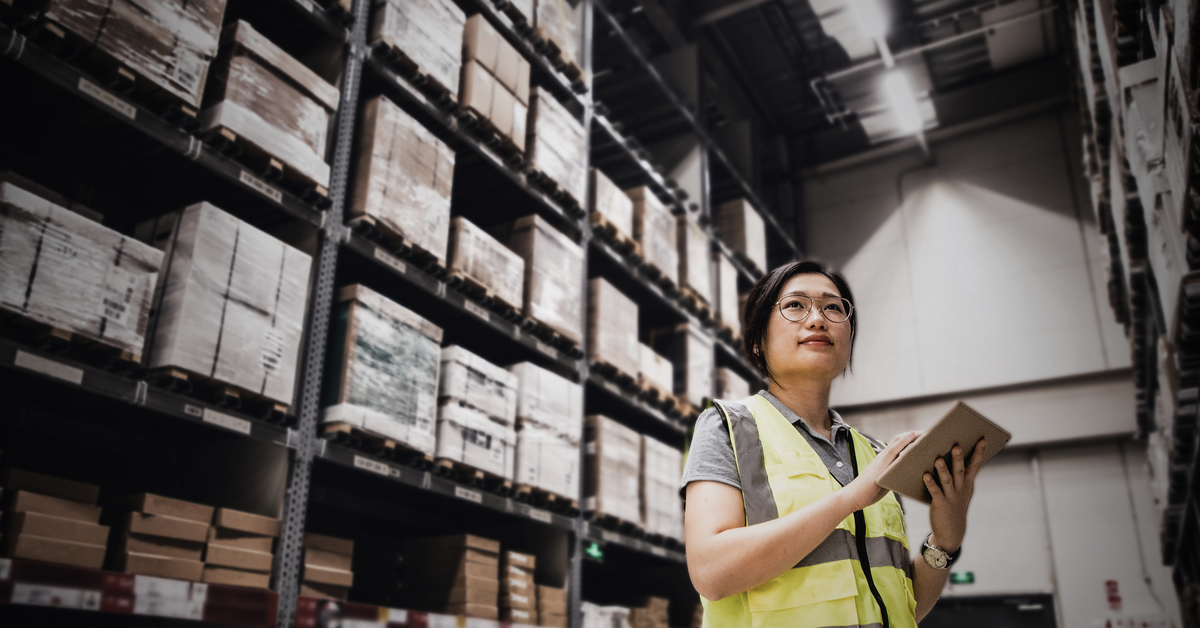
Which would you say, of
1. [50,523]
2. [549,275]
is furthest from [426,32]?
[50,523]

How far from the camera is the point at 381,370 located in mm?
4395

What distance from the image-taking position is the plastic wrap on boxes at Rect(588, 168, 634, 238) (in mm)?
6789

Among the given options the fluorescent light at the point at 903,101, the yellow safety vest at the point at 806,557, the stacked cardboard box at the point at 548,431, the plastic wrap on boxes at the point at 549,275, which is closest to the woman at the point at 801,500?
the yellow safety vest at the point at 806,557

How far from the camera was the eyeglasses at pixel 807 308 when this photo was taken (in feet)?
6.22

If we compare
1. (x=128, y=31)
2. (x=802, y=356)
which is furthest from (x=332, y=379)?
(x=802, y=356)

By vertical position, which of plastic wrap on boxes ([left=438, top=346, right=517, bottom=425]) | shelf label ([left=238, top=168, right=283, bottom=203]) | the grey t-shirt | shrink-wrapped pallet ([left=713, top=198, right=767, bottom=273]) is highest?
shrink-wrapped pallet ([left=713, top=198, right=767, bottom=273])

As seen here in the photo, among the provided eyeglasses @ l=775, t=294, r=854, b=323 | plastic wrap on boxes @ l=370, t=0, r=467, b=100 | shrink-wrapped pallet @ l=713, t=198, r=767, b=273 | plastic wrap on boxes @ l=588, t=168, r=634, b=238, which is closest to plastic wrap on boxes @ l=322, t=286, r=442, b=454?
plastic wrap on boxes @ l=370, t=0, r=467, b=100

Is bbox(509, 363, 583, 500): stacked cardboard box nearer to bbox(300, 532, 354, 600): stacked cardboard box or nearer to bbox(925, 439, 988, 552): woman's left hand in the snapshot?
bbox(300, 532, 354, 600): stacked cardboard box

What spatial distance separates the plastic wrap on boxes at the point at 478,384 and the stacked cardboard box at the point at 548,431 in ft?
0.32

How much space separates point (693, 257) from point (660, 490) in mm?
2346

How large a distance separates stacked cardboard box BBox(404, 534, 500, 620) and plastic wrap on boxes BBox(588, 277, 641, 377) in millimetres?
1811

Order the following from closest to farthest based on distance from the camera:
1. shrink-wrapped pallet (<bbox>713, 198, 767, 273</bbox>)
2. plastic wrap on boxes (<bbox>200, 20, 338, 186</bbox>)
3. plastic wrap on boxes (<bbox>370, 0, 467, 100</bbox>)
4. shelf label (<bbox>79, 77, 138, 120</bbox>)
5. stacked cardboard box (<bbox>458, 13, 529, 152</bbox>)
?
1. shelf label (<bbox>79, 77, 138, 120</bbox>)
2. plastic wrap on boxes (<bbox>200, 20, 338, 186</bbox>)
3. plastic wrap on boxes (<bbox>370, 0, 467, 100</bbox>)
4. stacked cardboard box (<bbox>458, 13, 529, 152</bbox>)
5. shrink-wrapped pallet (<bbox>713, 198, 767, 273</bbox>)

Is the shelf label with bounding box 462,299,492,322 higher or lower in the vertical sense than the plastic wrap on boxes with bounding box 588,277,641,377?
lower

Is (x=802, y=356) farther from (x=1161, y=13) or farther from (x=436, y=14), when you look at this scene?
(x=436, y=14)
